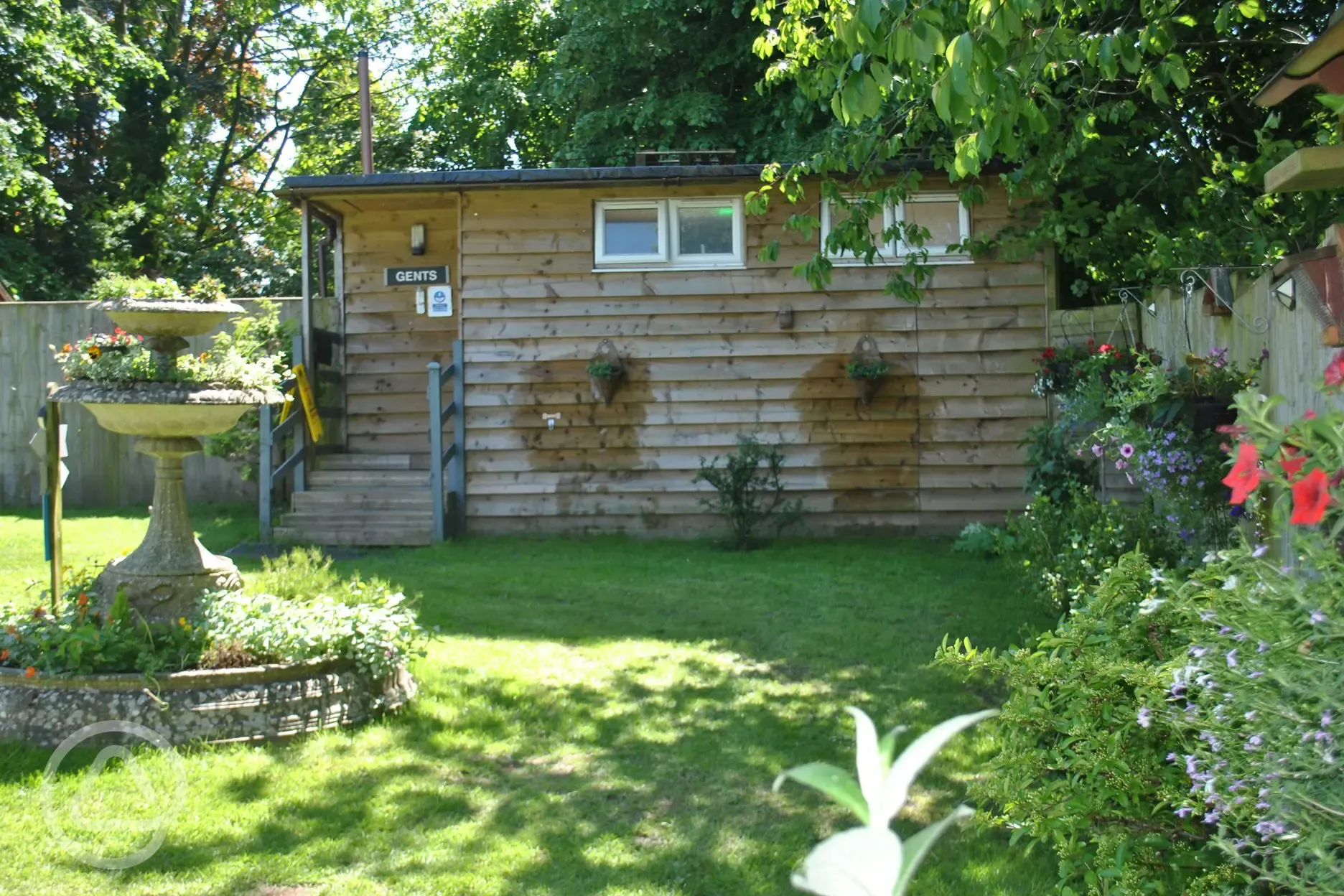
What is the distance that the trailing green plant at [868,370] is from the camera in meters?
11.2

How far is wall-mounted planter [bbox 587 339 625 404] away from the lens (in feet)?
37.3

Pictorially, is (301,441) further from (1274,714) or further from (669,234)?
(1274,714)

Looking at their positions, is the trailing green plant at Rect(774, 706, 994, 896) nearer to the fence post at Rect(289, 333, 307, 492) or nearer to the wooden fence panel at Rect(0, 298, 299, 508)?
the fence post at Rect(289, 333, 307, 492)

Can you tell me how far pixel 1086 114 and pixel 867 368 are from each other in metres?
3.86

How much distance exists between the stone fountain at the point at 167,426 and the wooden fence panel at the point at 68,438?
304 inches

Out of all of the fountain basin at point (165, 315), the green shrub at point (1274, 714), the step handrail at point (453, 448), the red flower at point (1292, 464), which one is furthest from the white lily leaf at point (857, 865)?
the step handrail at point (453, 448)

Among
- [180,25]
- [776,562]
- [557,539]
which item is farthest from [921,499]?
[180,25]

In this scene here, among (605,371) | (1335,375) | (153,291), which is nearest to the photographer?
(1335,375)

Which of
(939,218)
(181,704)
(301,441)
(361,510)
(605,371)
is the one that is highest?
(939,218)

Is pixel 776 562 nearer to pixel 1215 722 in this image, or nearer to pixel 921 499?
pixel 921 499

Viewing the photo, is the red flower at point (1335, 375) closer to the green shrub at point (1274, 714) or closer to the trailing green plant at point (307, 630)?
the green shrub at point (1274, 714)

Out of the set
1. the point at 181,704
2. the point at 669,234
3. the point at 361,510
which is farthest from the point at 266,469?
the point at 181,704

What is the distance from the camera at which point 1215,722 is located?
2.86 meters

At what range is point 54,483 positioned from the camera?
20.1 feet
